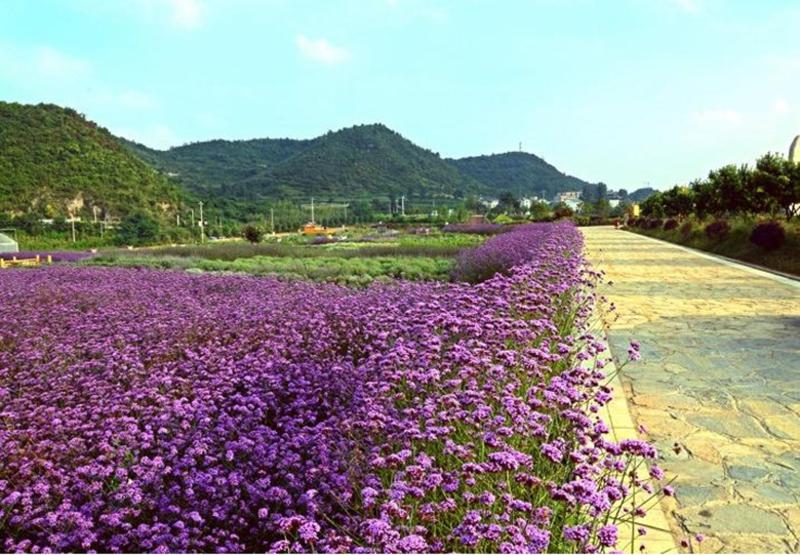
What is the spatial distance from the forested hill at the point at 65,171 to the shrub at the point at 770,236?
54628 millimetres

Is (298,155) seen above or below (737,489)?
above

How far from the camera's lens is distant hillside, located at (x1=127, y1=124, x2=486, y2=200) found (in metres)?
109

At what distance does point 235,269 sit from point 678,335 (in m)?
A: 11.7

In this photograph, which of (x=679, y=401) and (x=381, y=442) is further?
(x=679, y=401)

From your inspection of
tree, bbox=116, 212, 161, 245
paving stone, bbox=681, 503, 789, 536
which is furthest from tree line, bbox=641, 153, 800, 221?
tree, bbox=116, 212, 161, 245

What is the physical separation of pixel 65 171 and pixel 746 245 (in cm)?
5913

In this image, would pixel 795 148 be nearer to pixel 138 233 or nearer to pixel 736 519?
pixel 138 233

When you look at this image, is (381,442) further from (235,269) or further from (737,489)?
(235,269)

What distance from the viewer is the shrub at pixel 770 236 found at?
16342mm

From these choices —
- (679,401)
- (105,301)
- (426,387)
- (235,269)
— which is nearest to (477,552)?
(426,387)

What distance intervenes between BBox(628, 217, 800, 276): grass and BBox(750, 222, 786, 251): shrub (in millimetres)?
126

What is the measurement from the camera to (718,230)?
2277cm

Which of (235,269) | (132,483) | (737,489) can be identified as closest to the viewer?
(132,483)

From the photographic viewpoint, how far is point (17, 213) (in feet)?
175
